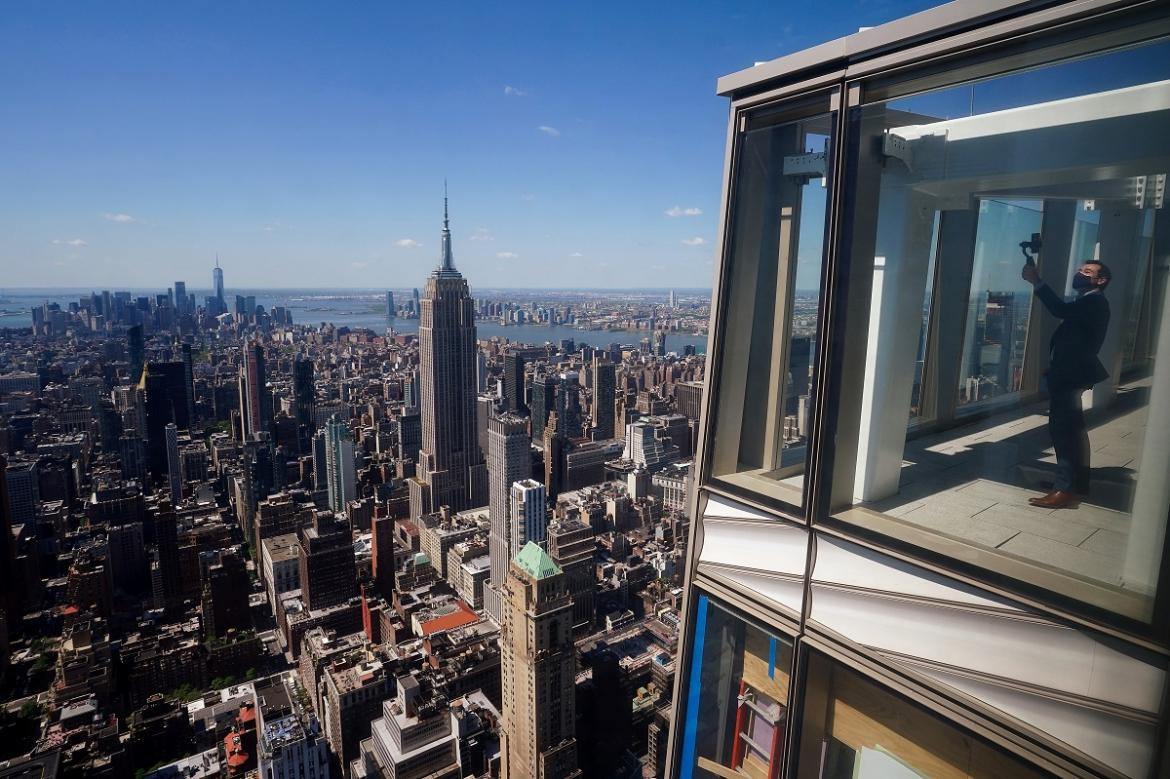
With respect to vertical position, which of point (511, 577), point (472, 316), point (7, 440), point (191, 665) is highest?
point (472, 316)

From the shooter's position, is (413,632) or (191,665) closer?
(191,665)

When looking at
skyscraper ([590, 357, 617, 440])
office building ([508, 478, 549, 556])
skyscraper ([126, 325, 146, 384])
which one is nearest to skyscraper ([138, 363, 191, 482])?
skyscraper ([126, 325, 146, 384])

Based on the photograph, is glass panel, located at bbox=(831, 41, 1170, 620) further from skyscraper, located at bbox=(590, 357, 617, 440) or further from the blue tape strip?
skyscraper, located at bbox=(590, 357, 617, 440)

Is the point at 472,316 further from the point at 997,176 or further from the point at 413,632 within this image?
the point at 997,176

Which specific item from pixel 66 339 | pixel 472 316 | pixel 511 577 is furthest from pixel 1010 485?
pixel 66 339

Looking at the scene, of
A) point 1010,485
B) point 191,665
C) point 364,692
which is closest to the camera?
point 1010,485

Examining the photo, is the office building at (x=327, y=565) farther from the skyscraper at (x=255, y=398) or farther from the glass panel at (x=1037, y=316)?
the glass panel at (x=1037, y=316)

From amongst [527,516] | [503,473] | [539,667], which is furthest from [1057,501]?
[503,473]
